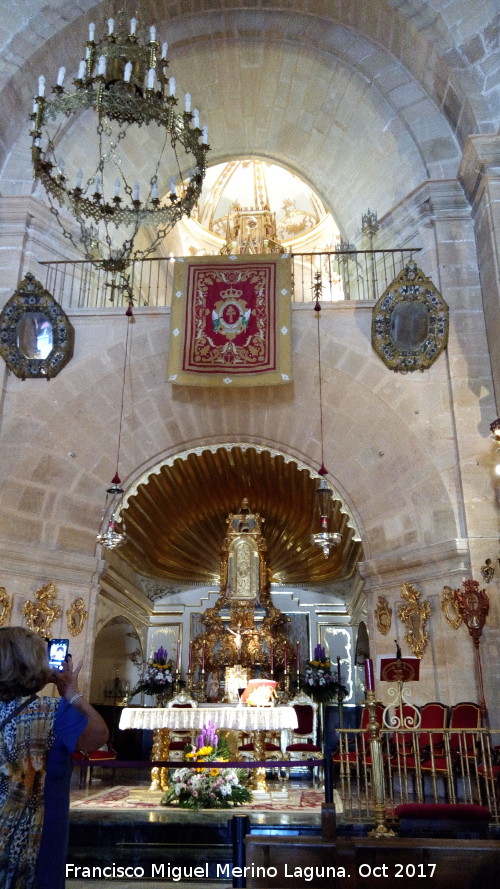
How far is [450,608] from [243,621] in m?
4.86

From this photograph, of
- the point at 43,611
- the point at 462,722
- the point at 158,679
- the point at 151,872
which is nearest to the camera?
the point at 151,872

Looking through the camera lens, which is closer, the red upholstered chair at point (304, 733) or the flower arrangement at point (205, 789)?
the flower arrangement at point (205, 789)

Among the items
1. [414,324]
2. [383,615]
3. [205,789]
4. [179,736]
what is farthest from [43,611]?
[414,324]

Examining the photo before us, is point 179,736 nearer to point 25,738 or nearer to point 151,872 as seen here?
point 151,872

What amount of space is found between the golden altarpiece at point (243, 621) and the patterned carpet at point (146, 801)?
13.4 feet

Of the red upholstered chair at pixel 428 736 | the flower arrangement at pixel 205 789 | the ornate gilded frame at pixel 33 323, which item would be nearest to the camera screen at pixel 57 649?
the flower arrangement at pixel 205 789

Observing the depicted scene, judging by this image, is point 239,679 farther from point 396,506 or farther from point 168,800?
point 168,800

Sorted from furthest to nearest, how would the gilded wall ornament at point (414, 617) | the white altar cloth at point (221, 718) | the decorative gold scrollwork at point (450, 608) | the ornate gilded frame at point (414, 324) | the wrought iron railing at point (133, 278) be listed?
the wrought iron railing at point (133, 278)
the ornate gilded frame at point (414, 324)
the gilded wall ornament at point (414, 617)
the decorative gold scrollwork at point (450, 608)
the white altar cloth at point (221, 718)

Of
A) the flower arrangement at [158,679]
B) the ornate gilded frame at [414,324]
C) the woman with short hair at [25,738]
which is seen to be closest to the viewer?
the woman with short hair at [25,738]

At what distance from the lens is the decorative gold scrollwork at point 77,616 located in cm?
965

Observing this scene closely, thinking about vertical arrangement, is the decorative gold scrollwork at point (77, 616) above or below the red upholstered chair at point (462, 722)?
above

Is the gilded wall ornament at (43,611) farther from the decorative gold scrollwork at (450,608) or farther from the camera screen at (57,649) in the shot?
the decorative gold scrollwork at (450,608)

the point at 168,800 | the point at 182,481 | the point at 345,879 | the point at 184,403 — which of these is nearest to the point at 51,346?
the point at 184,403

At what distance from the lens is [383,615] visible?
9555 millimetres
